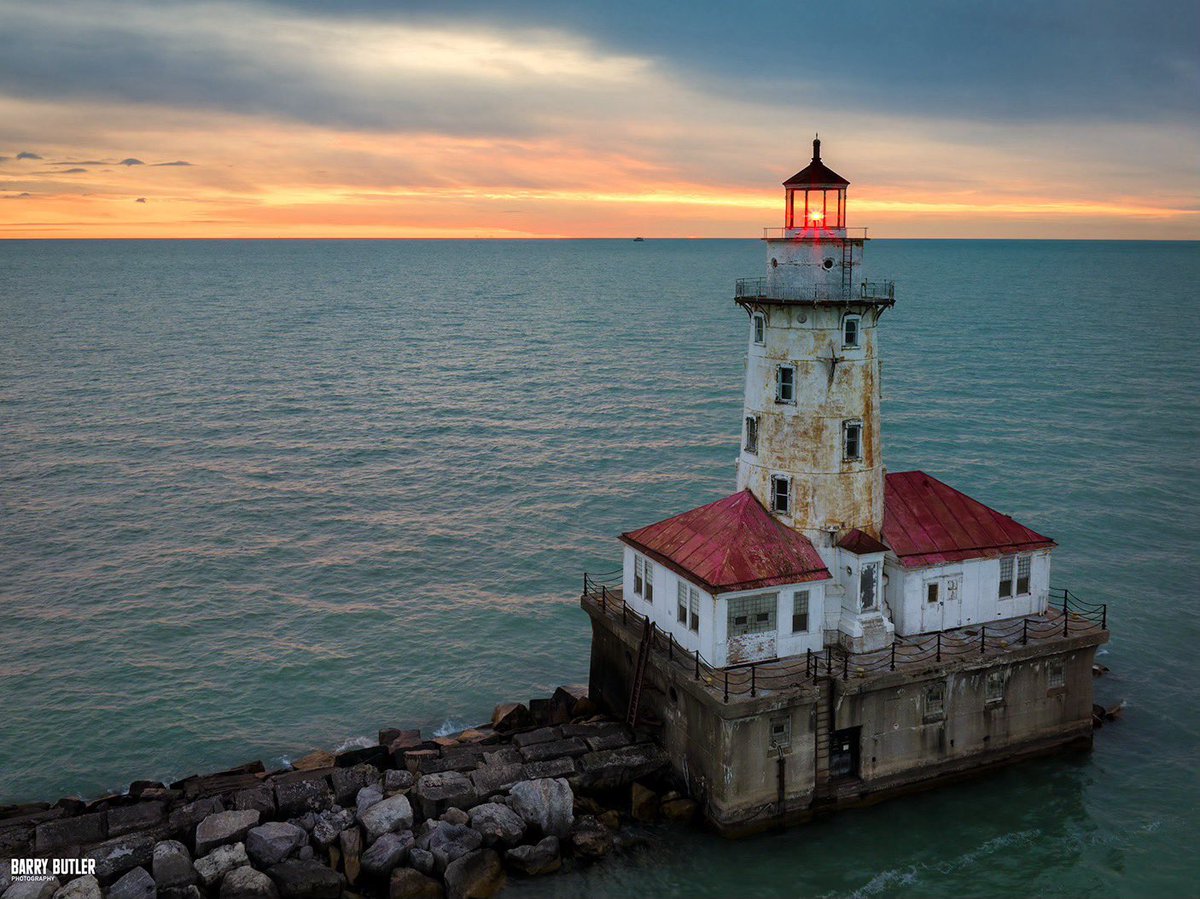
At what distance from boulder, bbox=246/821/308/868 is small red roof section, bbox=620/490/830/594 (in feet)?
34.4

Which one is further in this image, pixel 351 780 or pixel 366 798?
pixel 351 780

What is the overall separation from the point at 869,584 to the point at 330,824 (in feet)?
45.6

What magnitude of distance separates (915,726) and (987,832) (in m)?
2.84

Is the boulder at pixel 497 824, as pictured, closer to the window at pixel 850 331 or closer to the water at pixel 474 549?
the water at pixel 474 549

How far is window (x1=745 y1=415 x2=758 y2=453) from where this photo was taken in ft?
89.4

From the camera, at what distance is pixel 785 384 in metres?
26.5

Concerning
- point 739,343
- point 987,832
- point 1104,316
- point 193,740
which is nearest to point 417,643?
point 193,740

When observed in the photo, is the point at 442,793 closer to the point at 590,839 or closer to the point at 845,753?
the point at 590,839

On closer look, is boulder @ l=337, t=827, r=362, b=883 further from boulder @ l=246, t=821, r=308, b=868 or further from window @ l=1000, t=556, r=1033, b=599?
window @ l=1000, t=556, r=1033, b=599

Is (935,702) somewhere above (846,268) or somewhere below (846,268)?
below

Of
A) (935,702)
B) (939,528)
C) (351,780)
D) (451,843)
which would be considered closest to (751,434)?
(939,528)

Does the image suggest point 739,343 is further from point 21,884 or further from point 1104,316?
point 21,884

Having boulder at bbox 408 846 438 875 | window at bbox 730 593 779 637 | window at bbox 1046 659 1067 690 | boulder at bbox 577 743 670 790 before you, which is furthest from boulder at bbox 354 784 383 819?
window at bbox 1046 659 1067 690

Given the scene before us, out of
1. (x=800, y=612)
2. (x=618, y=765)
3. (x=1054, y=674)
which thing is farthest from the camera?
(x=1054, y=674)
